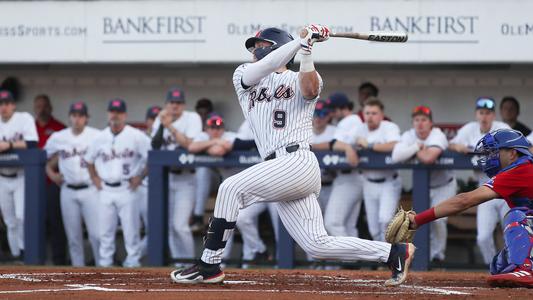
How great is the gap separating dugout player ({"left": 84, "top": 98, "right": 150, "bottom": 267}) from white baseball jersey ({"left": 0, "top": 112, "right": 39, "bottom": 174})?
0.54m

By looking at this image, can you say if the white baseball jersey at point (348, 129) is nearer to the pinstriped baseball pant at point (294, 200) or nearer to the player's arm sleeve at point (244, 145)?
the player's arm sleeve at point (244, 145)

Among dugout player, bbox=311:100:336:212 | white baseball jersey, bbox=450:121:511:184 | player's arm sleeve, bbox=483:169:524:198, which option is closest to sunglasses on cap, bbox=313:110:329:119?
dugout player, bbox=311:100:336:212

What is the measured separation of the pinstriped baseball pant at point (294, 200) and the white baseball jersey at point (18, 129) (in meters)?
4.39

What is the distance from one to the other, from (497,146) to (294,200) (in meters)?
1.23

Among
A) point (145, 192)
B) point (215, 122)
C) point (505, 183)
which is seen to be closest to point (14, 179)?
point (145, 192)

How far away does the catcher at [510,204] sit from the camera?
6195 mm

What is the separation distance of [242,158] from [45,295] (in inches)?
149

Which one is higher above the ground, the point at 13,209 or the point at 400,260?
the point at 13,209

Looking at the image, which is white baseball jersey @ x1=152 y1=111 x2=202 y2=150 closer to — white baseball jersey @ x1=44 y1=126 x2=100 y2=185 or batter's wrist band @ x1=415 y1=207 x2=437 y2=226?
white baseball jersey @ x1=44 y1=126 x2=100 y2=185

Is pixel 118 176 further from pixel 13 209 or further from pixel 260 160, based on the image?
pixel 260 160

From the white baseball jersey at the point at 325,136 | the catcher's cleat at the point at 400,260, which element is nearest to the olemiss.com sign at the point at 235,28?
the white baseball jersey at the point at 325,136

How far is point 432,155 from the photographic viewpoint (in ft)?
29.5

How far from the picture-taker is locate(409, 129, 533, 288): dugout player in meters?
6.19

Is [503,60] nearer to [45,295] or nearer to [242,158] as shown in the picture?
[242,158]
